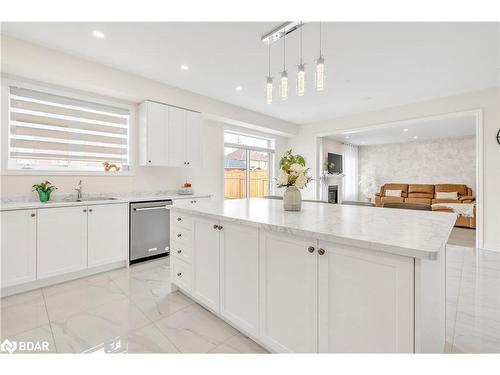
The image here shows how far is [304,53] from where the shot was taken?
9.25ft

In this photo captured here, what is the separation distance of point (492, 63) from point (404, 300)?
3801 millimetres

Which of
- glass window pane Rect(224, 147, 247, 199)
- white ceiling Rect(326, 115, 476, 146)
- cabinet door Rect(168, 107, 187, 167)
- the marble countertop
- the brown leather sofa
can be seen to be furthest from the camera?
the brown leather sofa

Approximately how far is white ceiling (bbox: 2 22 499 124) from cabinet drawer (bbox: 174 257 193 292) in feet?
7.43

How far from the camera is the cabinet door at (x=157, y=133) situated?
11.7 ft

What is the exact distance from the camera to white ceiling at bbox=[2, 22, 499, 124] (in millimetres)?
2361

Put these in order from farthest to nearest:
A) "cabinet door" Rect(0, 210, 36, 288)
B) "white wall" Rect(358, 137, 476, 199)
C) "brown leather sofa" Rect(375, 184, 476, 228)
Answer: "white wall" Rect(358, 137, 476, 199) → "brown leather sofa" Rect(375, 184, 476, 228) → "cabinet door" Rect(0, 210, 36, 288)

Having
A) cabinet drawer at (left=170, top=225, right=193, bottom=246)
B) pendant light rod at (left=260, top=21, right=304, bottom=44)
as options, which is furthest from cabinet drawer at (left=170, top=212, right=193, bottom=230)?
pendant light rod at (left=260, top=21, right=304, bottom=44)

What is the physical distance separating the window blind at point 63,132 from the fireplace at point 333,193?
603 centimetres

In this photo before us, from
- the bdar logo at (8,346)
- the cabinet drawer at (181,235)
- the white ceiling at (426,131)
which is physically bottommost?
the bdar logo at (8,346)

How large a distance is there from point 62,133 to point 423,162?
973 cm

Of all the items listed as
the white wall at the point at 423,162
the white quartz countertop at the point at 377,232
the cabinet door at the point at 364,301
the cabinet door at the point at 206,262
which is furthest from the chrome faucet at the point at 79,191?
the white wall at the point at 423,162

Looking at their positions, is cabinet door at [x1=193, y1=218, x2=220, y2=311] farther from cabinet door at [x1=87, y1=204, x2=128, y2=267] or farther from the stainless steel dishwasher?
cabinet door at [x1=87, y1=204, x2=128, y2=267]

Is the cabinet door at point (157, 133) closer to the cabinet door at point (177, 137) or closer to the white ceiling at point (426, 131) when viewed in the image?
the cabinet door at point (177, 137)
